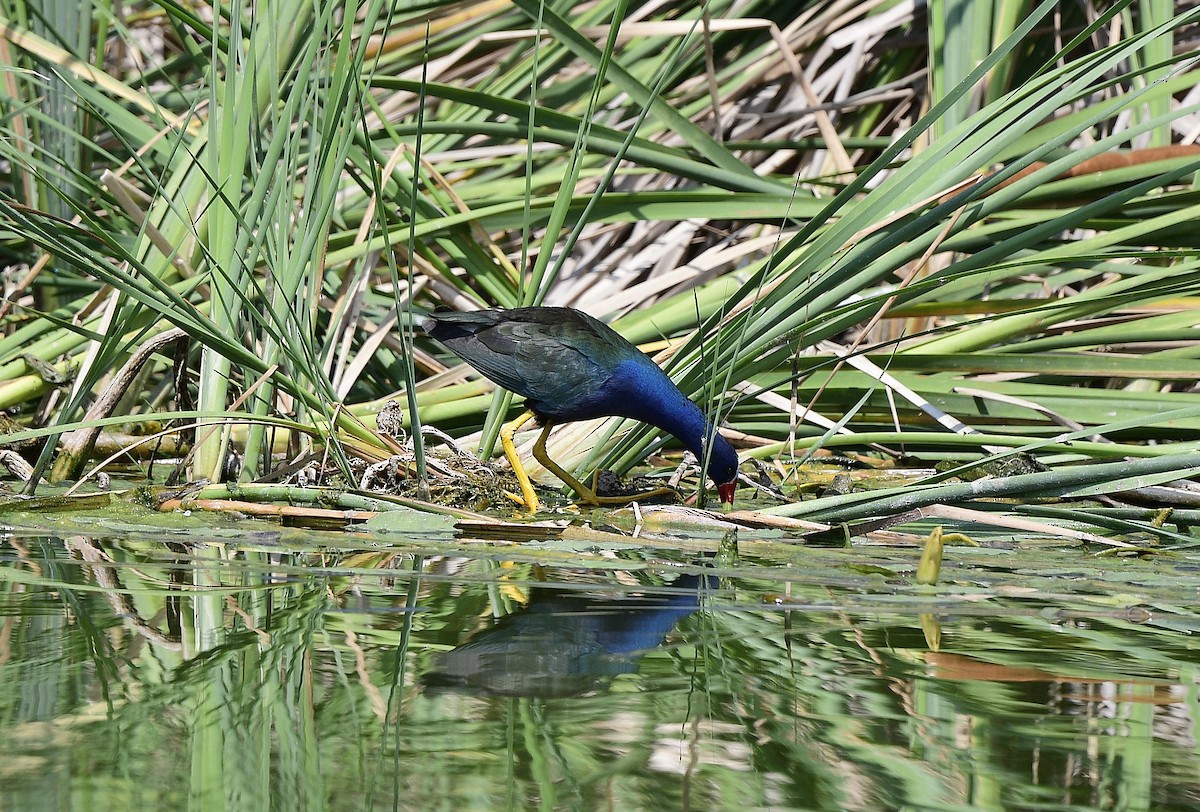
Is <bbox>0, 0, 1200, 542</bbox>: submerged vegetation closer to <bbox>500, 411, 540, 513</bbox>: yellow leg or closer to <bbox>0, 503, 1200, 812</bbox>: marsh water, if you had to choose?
<bbox>500, 411, 540, 513</bbox>: yellow leg

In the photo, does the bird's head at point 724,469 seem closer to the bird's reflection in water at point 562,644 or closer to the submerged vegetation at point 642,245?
the submerged vegetation at point 642,245

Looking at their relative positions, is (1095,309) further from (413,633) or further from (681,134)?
(413,633)

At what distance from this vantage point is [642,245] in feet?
12.7

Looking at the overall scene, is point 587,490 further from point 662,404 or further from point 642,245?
point 642,245

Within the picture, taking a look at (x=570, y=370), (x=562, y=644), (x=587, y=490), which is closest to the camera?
(x=562, y=644)

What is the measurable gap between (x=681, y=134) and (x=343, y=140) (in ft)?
4.36

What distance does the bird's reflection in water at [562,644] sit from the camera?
3.82ft

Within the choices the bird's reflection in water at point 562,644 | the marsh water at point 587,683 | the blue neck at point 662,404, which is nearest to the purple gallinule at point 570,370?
the blue neck at point 662,404

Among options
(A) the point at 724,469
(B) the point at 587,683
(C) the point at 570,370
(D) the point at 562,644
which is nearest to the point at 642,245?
(C) the point at 570,370

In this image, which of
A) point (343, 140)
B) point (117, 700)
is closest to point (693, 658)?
point (117, 700)

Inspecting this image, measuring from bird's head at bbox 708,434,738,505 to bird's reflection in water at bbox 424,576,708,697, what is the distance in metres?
0.99

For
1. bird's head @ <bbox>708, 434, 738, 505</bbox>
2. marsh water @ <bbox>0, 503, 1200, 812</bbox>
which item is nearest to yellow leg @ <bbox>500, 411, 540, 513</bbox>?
bird's head @ <bbox>708, 434, 738, 505</bbox>

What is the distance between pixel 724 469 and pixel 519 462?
0.42 metres

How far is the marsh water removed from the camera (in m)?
0.90
